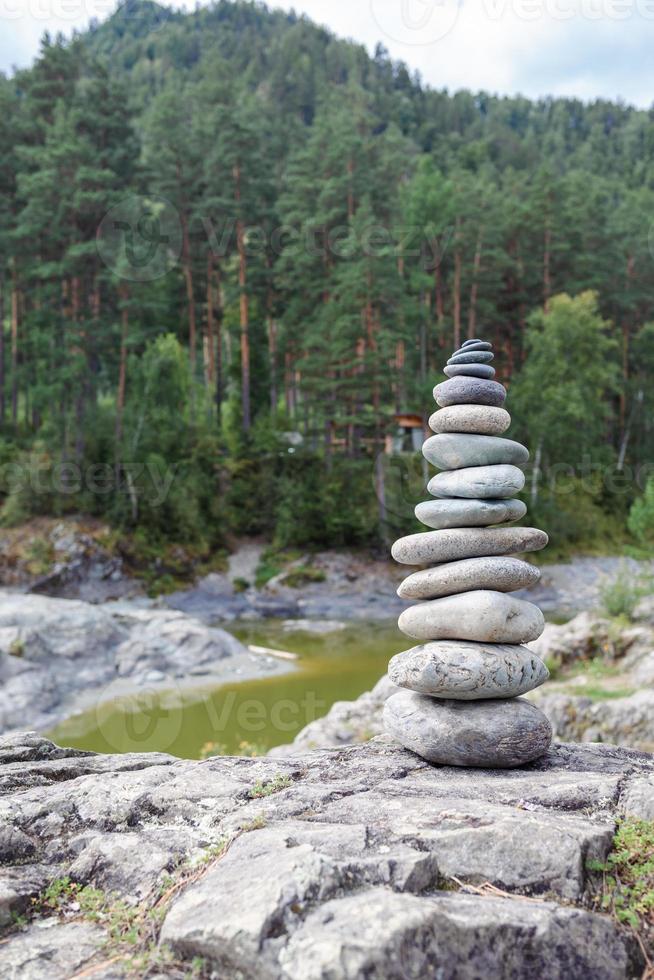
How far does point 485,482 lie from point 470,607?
0.85 meters

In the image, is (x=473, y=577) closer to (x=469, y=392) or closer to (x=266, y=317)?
(x=469, y=392)

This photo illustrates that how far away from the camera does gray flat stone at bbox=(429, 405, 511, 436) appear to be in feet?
17.1

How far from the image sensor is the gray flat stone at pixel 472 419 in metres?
5.23

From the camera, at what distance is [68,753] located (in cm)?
534

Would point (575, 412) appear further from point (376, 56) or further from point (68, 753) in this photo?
point (376, 56)

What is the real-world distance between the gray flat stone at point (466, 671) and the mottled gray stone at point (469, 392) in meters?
1.70

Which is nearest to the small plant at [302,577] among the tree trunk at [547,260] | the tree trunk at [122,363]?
the tree trunk at [122,363]

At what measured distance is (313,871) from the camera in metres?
2.80

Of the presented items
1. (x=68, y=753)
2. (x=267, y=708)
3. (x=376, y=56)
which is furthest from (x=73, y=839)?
(x=376, y=56)

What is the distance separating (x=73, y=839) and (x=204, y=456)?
2577cm

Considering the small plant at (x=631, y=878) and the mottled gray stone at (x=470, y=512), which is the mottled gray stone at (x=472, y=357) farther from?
the small plant at (x=631, y=878)

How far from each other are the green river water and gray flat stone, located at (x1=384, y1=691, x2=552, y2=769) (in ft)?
19.4

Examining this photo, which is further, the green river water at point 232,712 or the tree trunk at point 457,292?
the tree trunk at point 457,292

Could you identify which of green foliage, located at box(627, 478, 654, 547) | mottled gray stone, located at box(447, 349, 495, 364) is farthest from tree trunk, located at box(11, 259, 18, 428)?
mottled gray stone, located at box(447, 349, 495, 364)
